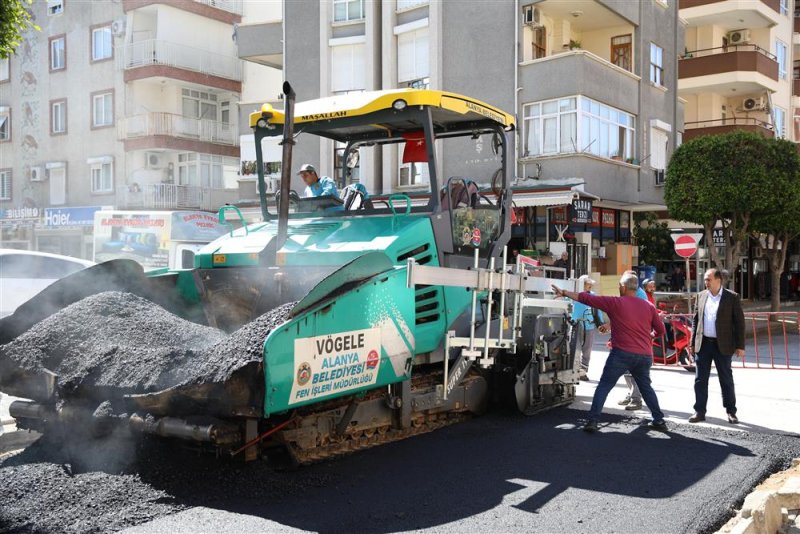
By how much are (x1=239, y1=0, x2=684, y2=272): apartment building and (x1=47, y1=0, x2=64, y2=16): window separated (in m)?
14.5

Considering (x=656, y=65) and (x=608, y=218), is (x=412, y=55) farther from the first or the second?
(x=656, y=65)

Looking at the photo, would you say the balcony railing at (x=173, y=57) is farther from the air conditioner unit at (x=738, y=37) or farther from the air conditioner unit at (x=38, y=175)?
the air conditioner unit at (x=738, y=37)

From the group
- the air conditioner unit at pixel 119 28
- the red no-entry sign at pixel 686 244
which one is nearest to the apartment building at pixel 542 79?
the red no-entry sign at pixel 686 244

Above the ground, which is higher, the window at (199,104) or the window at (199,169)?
the window at (199,104)

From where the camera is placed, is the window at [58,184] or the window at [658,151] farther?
the window at [58,184]

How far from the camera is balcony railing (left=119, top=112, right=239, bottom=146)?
29.8m

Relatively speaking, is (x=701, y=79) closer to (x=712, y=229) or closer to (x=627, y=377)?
(x=712, y=229)

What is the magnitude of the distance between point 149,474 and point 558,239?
53.4 feet

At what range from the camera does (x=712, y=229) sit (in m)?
20.9

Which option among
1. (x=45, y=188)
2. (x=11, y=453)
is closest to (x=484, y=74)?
(x=11, y=453)

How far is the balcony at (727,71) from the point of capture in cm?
2869

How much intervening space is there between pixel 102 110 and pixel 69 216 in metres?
4.45

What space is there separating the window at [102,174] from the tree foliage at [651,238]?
789 inches

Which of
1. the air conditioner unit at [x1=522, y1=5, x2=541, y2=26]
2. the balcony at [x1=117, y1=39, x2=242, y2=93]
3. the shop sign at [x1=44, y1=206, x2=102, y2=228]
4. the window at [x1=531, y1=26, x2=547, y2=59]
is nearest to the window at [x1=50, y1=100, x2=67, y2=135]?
the shop sign at [x1=44, y1=206, x2=102, y2=228]
